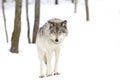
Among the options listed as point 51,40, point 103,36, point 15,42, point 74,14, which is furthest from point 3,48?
point 74,14

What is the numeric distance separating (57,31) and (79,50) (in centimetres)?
719

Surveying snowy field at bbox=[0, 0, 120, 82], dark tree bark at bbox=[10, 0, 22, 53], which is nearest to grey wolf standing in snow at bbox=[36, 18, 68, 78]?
snowy field at bbox=[0, 0, 120, 82]

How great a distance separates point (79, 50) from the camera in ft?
47.5

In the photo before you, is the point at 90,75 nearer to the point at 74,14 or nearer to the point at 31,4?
the point at 74,14

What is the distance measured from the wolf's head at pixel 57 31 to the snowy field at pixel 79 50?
2.93 feet

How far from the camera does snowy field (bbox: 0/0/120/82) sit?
29.0ft

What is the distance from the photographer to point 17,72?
10258mm

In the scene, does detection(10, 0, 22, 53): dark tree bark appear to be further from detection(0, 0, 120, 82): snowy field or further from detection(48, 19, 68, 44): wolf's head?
detection(48, 19, 68, 44): wolf's head

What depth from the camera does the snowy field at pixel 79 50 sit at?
883 cm

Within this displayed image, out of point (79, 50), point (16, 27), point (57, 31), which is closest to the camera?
point (57, 31)

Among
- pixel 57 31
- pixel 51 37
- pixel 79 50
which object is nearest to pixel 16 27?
pixel 79 50

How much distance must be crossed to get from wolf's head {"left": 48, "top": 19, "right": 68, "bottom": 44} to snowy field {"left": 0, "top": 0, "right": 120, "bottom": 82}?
2.93 feet

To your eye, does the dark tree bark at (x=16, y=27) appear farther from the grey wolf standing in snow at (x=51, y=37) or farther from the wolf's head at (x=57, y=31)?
the wolf's head at (x=57, y=31)

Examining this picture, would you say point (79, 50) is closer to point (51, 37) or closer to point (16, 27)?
→ point (16, 27)
